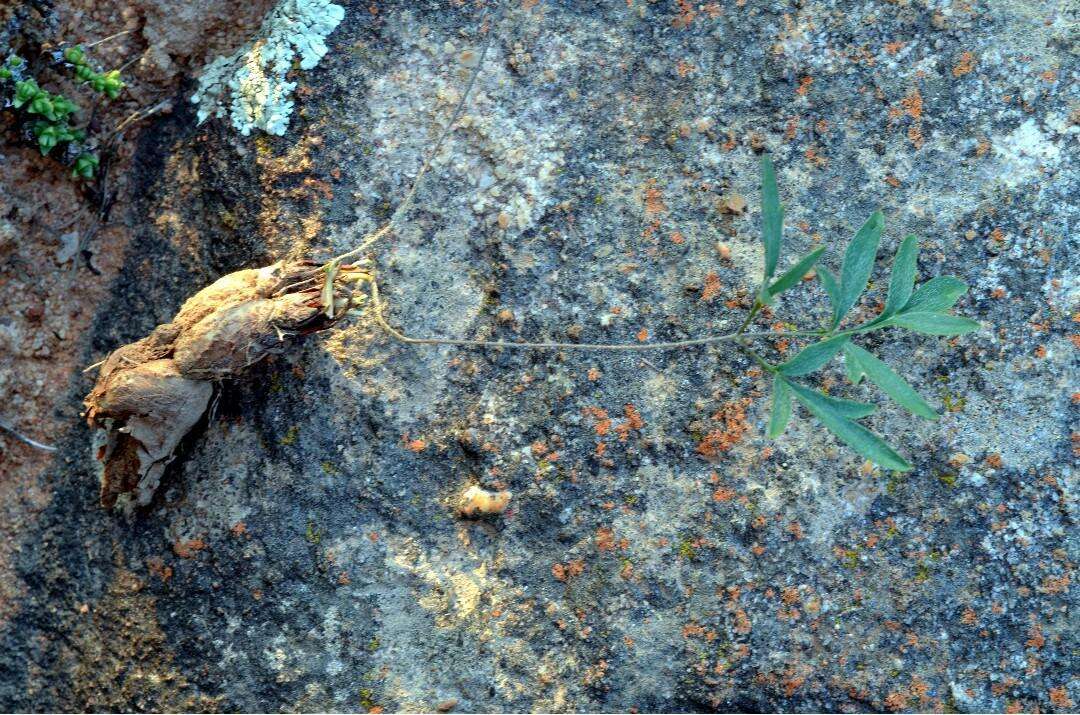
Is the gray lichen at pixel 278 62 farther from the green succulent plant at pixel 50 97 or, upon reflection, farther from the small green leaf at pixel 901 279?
the small green leaf at pixel 901 279

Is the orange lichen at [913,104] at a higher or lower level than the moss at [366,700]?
higher

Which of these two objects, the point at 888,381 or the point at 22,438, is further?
the point at 22,438

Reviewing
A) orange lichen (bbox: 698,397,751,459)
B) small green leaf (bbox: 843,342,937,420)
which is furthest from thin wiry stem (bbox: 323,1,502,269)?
small green leaf (bbox: 843,342,937,420)

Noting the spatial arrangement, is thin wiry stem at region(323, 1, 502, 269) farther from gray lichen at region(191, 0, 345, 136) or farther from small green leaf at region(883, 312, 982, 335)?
small green leaf at region(883, 312, 982, 335)

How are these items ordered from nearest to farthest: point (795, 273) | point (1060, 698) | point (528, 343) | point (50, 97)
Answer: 1. point (795, 273)
2. point (1060, 698)
3. point (528, 343)
4. point (50, 97)

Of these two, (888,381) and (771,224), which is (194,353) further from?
(888,381)

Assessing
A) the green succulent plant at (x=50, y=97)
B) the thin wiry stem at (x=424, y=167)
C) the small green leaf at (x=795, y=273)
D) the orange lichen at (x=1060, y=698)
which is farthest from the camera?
the green succulent plant at (x=50, y=97)

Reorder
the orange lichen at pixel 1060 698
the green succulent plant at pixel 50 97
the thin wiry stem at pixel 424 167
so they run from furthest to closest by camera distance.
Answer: the green succulent plant at pixel 50 97 → the thin wiry stem at pixel 424 167 → the orange lichen at pixel 1060 698

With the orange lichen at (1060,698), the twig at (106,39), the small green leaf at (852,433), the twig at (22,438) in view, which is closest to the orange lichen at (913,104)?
the small green leaf at (852,433)

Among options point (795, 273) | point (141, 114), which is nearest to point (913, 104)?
point (795, 273)
